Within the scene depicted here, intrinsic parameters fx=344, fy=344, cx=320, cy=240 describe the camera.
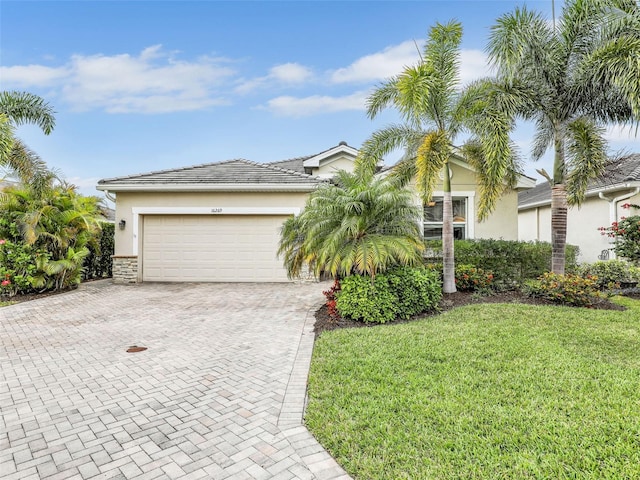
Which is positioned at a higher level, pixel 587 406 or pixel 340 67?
pixel 340 67

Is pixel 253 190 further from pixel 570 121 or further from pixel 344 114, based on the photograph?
pixel 570 121

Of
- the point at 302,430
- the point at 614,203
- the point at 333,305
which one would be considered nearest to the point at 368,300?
the point at 333,305

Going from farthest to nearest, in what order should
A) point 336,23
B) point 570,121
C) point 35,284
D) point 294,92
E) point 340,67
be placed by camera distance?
1. point 294,92
2. point 340,67
3. point 336,23
4. point 35,284
5. point 570,121

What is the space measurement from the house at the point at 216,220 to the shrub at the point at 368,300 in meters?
6.30

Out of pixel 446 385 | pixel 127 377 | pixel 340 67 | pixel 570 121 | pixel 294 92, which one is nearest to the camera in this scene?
pixel 446 385

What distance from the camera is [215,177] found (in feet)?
42.7

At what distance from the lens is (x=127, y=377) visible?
452 cm

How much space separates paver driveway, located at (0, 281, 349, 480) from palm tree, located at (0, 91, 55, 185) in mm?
5151

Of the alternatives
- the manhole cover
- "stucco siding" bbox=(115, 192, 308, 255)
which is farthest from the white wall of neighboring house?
the manhole cover

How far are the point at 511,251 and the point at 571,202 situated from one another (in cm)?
201

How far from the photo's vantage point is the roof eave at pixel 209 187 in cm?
1247

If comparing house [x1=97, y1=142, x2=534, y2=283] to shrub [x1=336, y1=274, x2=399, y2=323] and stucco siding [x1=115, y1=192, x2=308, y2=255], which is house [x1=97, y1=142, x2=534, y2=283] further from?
shrub [x1=336, y1=274, x2=399, y2=323]

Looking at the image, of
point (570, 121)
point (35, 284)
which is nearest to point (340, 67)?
point (570, 121)

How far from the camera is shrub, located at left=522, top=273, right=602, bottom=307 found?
8039mm
